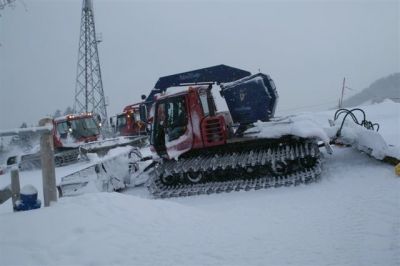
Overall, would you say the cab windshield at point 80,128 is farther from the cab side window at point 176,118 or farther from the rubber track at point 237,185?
the rubber track at point 237,185

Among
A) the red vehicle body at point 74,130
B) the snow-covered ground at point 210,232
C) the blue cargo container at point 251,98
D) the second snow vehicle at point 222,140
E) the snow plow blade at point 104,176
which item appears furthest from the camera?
the red vehicle body at point 74,130

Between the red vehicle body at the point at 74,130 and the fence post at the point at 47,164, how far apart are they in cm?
1531

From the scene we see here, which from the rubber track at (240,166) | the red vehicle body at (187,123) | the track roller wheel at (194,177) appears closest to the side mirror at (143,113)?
the red vehicle body at (187,123)

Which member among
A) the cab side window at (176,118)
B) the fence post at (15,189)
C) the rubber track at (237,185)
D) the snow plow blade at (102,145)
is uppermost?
the cab side window at (176,118)

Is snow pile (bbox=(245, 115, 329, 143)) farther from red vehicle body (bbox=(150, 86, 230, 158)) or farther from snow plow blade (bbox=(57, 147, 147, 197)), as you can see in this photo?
snow plow blade (bbox=(57, 147, 147, 197))

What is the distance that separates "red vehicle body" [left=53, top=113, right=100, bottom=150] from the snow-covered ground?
1472 centimetres

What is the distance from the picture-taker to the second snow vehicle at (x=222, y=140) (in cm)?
870

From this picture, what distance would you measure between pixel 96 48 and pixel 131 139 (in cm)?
1530

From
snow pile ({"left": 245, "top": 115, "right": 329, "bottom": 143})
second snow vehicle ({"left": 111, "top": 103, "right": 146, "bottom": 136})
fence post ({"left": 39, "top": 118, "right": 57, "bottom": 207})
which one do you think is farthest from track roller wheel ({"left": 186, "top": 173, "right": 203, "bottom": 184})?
second snow vehicle ({"left": 111, "top": 103, "right": 146, "bottom": 136})

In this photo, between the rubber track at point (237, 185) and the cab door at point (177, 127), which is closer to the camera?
the rubber track at point (237, 185)

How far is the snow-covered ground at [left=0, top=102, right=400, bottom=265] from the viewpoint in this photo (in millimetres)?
4109

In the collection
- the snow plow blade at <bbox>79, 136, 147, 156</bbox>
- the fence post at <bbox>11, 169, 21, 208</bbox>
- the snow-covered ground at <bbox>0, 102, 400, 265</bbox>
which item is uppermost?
the fence post at <bbox>11, 169, 21, 208</bbox>

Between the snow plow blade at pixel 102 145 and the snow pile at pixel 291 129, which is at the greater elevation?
the snow pile at pixel 291 129

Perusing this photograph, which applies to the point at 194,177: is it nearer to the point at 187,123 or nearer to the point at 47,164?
the point at 187,123
